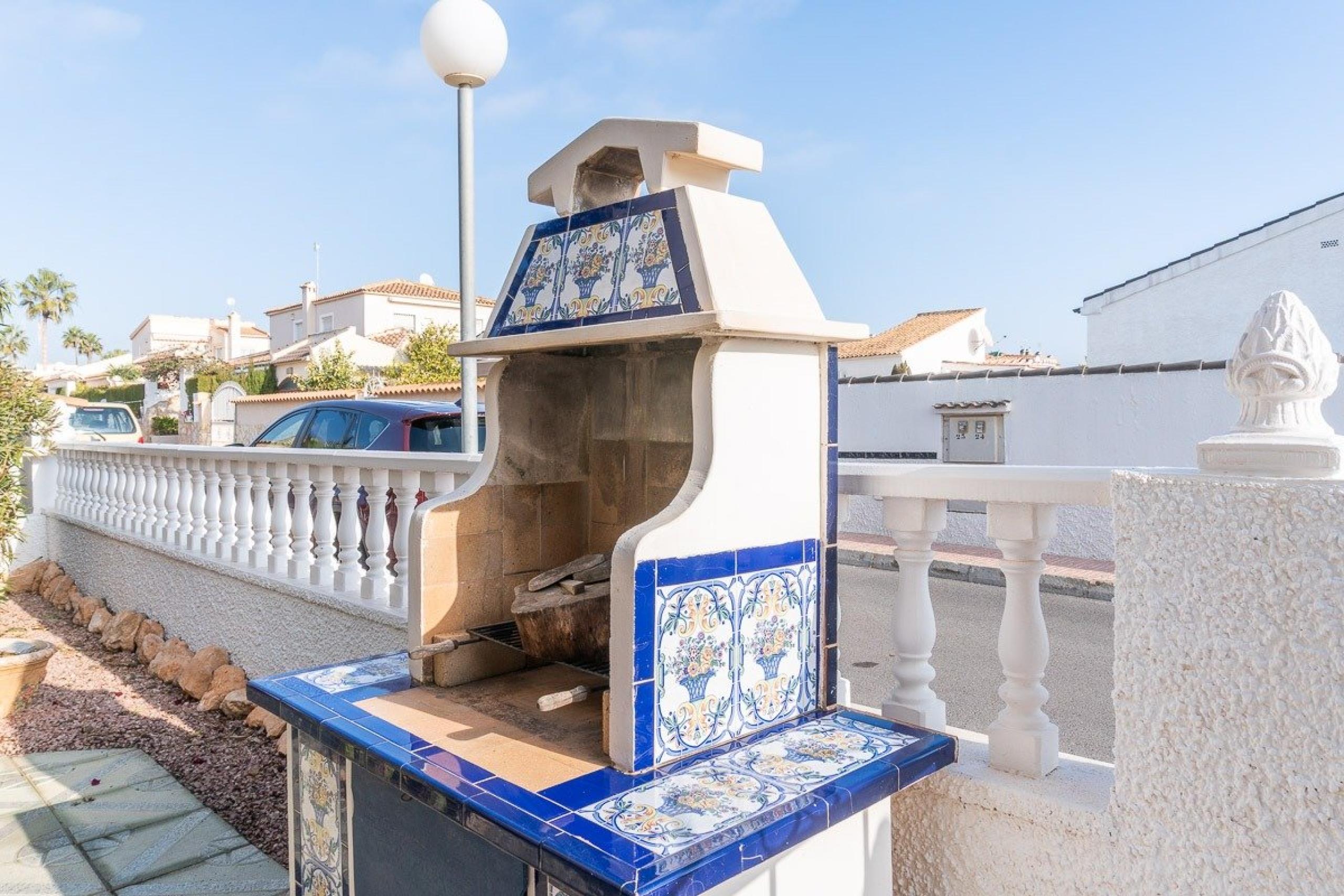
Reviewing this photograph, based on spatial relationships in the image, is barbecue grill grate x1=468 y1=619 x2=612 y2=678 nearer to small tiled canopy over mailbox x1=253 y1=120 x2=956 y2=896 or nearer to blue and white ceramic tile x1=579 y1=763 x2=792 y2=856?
small tiled canopy over mailbox x1=253 y1=120 x2=956 y2=896

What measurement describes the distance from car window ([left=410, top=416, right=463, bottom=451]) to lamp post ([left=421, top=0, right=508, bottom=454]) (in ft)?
4.98

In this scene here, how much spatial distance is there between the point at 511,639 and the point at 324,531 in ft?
8.68

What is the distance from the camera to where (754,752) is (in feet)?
5.75

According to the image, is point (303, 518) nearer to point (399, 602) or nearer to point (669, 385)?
point (399, 602)

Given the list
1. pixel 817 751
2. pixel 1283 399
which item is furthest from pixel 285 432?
pixel 1283 399

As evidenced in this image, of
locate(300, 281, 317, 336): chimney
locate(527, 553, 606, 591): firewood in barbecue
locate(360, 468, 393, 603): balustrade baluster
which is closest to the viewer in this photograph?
locate(527, 553, 606, 591): firewood in barbecue

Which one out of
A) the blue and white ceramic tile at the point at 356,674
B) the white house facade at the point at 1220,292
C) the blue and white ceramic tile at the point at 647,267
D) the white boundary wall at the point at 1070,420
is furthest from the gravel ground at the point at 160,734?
the white house facade at the point at 1220,292

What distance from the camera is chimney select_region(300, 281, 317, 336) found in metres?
39.2

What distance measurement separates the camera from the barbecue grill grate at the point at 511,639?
2143 millimetres

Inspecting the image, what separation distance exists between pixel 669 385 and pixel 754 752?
0.99 m

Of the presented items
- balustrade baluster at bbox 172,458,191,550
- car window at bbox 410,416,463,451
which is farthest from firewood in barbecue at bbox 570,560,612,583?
balustrade baluster at bbox 172,458,191,550

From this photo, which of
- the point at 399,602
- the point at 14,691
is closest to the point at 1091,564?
the point at 399,602

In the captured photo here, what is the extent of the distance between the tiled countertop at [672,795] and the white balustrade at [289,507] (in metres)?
1.23

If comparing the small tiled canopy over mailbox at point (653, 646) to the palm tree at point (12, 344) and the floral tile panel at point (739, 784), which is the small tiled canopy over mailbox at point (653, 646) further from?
the palm tree at point (12, 344)
